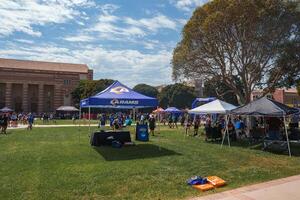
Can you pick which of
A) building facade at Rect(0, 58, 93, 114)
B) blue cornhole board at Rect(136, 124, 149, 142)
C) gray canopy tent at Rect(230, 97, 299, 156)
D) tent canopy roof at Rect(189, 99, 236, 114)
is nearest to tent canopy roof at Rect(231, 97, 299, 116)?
gray canopy tent at Rect(230, 97, 299, 156)

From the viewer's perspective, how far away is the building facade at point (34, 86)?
315 ft

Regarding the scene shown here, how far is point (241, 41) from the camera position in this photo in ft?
90.2

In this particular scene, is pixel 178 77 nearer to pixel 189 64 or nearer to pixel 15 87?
pixel 189 64

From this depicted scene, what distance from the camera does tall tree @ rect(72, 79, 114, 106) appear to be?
85.4 metres

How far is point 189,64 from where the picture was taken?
30156 millimetres

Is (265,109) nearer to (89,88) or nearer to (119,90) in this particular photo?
(119,90)

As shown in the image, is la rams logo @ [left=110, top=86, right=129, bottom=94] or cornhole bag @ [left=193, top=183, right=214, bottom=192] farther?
la rams logo @ [left=110, top=86, right=129, bottom=94]

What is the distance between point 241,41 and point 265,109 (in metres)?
12.4

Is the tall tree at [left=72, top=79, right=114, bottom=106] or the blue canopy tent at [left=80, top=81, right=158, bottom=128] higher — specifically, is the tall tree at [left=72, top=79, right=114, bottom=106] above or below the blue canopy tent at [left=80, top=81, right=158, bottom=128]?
above

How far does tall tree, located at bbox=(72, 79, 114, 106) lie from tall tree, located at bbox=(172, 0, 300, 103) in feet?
185

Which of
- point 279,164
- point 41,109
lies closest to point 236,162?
point 279,164

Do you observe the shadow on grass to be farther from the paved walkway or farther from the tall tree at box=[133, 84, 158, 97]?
the tall tree at box=[133, 84, 158, 97]

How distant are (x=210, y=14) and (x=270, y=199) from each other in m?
21.3

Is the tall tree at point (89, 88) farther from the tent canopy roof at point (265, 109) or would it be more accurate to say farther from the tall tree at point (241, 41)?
the tent canopy roof at point (265, 109)
